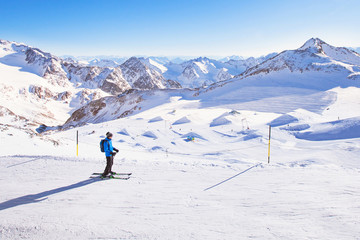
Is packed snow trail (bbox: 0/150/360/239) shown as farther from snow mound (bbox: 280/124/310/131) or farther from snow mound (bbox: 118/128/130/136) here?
snow mound (bbox: 118/128/130/136)

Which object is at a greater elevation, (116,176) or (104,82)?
(104,82)

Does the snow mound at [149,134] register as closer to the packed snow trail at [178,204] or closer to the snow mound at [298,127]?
the packed snow trail at [178,204]

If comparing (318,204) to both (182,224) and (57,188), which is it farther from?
(57,188)

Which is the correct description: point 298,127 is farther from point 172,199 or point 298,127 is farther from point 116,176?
point 116,176

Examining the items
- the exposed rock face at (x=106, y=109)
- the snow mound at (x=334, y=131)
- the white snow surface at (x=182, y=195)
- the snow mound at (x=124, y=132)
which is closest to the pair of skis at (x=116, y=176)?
the white snow surface at (x=182, y=195)

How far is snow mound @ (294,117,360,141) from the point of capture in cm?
1505

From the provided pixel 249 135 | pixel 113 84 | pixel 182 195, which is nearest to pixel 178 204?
pixel 182 195

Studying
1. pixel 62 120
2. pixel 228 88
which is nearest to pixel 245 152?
pixel 228 88

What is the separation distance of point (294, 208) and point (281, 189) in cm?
110

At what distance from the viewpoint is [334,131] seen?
15750 mm

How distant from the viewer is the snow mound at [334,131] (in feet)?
49.4

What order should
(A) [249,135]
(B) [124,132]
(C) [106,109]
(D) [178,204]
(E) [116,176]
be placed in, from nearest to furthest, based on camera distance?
(D) [178,204] → (E) [116,176] → (A) [249,135] → (B) [124,132] → (C) [106,109]

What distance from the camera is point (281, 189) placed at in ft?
20.7

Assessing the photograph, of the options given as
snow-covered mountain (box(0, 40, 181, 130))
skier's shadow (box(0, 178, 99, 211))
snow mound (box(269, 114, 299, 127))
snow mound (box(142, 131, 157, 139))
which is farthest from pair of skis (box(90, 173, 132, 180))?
snow-covered mountain (box(0, 40, 181, 130))
